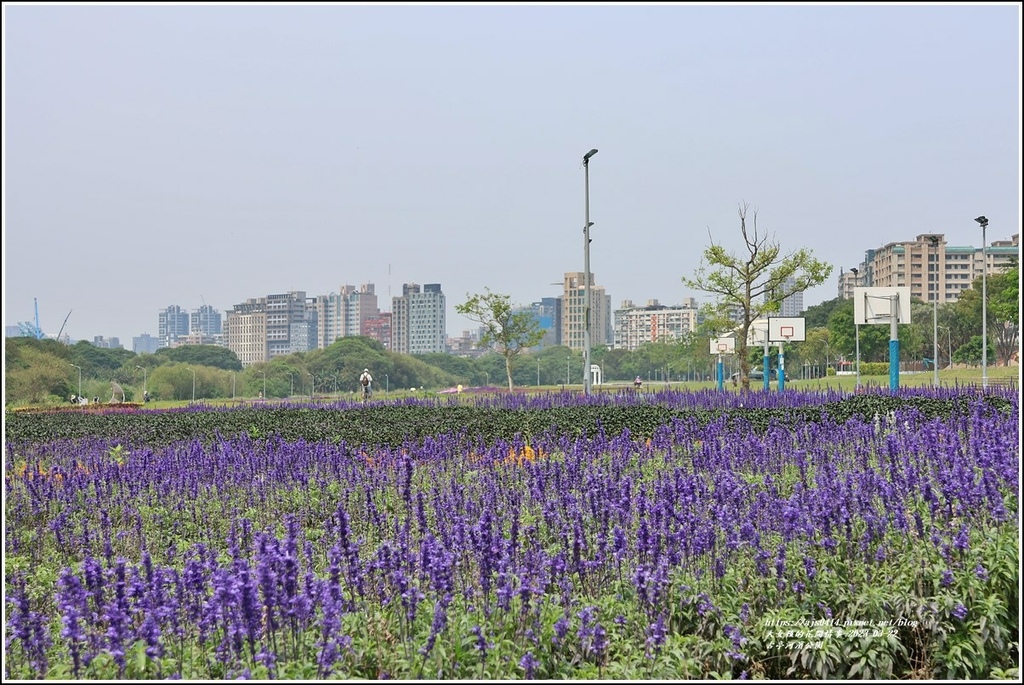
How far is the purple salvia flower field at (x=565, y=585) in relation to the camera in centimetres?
358

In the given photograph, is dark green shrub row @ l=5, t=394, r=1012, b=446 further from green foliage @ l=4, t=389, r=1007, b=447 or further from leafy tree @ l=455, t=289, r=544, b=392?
leafy tree @ l=455, t=289, r=544, b=392

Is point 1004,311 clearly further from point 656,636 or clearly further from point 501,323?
point 656,636

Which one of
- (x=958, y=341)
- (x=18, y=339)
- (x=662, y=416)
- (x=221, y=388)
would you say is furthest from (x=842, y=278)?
(x=662, y=416)

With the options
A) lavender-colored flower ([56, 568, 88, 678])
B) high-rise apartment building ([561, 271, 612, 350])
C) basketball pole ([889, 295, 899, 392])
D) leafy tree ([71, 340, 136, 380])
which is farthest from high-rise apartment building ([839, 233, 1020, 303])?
lavender-colored flower ([56, 568, 88, 678])

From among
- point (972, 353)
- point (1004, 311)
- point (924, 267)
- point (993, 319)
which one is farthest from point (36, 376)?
point (924, 267)

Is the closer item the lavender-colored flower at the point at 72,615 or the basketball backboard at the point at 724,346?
the lavender-colored flower at the point at 72,615

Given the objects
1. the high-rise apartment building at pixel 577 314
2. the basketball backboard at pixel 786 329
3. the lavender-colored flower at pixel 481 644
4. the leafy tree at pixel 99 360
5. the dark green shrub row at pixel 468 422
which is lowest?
the lavender-colored flower at pixel 481 644

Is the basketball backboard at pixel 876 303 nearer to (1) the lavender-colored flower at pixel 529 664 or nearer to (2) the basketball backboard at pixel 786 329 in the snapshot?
(2) the basketball backboard at pixel 786 329

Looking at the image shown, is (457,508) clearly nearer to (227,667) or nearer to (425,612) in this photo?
(425,612)

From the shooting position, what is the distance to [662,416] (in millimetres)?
12711

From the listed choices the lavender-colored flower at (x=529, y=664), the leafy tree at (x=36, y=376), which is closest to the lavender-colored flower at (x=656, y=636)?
the lavender-colored flower at (x=529, y=664)

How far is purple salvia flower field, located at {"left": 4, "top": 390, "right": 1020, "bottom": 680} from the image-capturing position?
3580 mm

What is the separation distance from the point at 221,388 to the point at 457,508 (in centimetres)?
6584

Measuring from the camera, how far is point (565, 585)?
168 inches
